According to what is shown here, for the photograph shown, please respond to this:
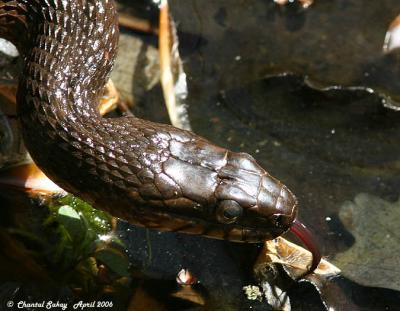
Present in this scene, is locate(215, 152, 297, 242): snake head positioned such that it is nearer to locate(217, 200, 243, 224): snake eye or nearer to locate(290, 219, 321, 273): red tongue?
locate(217, 200, 243, 224): snake eye

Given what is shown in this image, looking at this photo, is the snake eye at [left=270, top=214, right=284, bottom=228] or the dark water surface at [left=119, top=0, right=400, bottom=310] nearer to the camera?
the snake eye at [left=270, top=214, right=284, bottom=228]

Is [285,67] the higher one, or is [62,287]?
[285,67]

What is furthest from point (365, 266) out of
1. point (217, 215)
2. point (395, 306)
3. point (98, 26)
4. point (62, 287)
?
point (98, 26)

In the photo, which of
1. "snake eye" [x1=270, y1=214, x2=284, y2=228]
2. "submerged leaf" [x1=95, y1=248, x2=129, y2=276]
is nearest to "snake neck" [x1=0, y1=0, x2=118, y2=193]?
"submerged leaf" [x1=95, y1=248, x2=129, y2=276]

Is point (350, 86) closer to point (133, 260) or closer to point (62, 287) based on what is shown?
point (133, 260)

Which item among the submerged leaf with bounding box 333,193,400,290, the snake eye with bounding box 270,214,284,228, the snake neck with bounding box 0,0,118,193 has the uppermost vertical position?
the snake neck with bounding box 0,0,118,193

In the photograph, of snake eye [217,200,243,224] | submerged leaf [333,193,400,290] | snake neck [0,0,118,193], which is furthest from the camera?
submerged leaf [333,193,400,290]

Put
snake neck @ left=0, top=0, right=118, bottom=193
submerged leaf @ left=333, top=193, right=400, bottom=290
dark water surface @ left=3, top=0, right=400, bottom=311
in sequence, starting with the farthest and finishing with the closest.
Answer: dark water surface @ left=3, top=0, right=400, bottom=311 → submerged leaf @ left=333, top=193, right=400, bottom=290 → snake neck @ left=0, top=0, right=118, bottom=193
